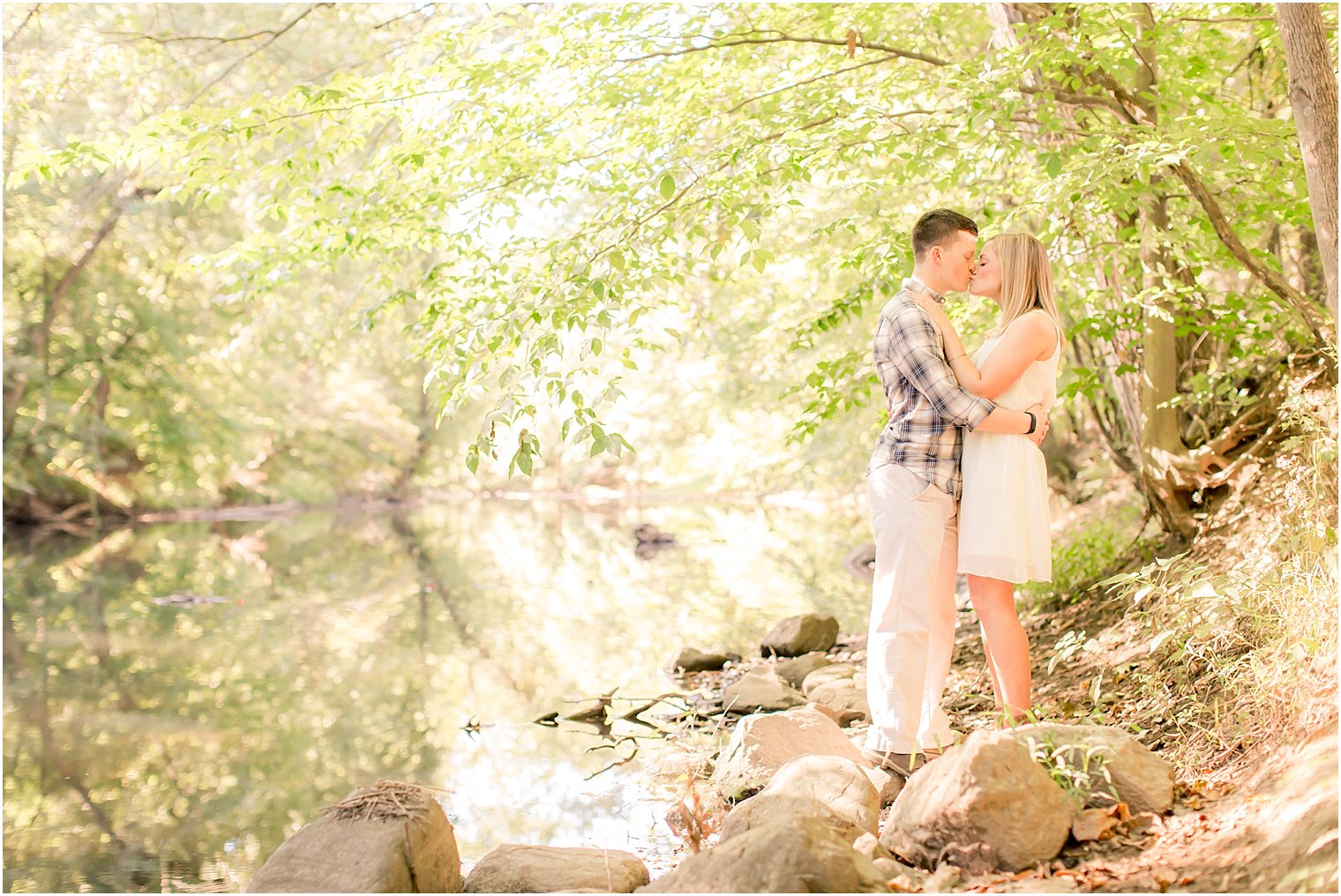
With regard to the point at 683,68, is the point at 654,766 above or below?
below

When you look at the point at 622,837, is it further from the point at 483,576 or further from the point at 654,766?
the point at 483,576

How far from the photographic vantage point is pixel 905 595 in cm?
430

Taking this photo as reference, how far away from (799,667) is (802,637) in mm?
1019

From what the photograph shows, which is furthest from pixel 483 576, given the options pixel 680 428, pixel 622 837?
pixel 680 428

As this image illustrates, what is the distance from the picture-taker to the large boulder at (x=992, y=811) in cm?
325

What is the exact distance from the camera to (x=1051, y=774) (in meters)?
3.49

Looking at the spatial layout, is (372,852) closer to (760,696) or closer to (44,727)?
(760,696)

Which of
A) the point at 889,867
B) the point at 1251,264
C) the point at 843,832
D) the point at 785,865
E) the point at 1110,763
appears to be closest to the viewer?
the point at 785,865

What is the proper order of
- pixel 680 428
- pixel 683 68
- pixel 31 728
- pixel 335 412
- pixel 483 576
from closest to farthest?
pixel 683 68
pixel 31 728
pixel 483 576
pixel 335 412
pixel 680 428

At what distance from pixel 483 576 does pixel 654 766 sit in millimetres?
10729

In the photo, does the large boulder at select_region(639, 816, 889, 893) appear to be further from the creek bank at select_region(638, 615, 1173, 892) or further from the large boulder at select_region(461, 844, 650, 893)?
the large boulder at select_region(461, 844, 650, 893)

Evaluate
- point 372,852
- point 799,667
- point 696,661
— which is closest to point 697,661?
point 696,661

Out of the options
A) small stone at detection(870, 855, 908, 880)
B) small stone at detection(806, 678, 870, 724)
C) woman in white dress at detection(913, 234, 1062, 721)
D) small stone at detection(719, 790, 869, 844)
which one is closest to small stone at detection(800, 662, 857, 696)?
small stone at detection(806, 678, 870, 724)

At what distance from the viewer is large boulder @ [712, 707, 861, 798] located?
4895 mm
